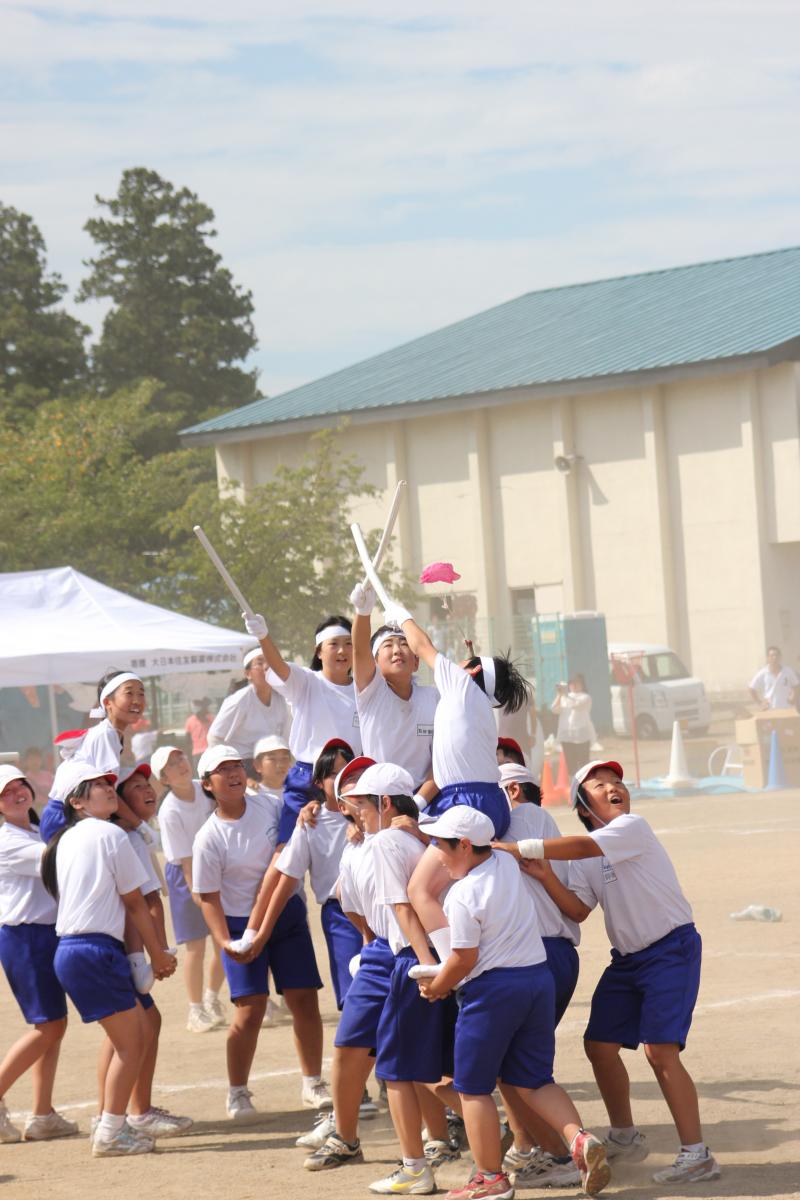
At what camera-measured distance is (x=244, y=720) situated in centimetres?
1083

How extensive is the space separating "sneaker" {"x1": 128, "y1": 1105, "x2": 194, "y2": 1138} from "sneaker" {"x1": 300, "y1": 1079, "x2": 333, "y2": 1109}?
1.91 feet

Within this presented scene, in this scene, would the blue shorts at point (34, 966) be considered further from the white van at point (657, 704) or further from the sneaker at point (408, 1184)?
the white van at point (657, 704)

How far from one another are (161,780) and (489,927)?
14.4 ft

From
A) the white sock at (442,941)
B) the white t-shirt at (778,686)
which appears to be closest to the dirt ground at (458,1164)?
the white sock at (442,941)

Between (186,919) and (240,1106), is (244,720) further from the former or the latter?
(240,1106)

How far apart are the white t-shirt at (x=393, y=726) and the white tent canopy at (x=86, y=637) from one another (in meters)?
10.2

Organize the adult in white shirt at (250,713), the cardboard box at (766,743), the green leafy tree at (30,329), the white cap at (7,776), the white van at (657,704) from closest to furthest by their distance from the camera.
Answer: the white cap at (7,776)
the adult in white shirt at (250,713)
the cardboard box at (766,743)
the white van at (657,704)
the green leafy tree at (30,329)

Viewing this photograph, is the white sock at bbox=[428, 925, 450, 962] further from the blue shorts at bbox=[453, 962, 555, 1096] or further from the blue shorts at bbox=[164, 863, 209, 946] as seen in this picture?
the blue shorts at bbox=[164, 863, 209, 946]

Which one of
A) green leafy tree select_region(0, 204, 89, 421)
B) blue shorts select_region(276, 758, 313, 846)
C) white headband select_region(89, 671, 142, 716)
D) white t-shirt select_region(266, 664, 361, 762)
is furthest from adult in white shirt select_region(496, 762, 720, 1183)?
green leafy tree select_region(0, 204, 89, 421)

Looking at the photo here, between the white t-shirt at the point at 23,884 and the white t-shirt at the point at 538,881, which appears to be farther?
the white t-shirt at the point at 23,884

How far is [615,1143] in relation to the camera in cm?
687

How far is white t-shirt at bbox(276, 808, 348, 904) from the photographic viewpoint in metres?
7.94

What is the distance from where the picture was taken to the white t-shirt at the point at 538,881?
685 centimetres

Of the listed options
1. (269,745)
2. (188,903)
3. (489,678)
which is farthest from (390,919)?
(188,903)
